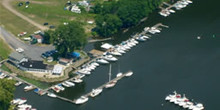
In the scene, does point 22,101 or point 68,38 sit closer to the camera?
point 22,101

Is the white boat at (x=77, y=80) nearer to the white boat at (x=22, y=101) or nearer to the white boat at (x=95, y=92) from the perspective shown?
the white boat at (x=95, y=92)

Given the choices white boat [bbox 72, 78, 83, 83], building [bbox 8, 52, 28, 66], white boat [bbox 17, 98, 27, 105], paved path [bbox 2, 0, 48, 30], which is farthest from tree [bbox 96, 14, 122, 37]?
white boat [bbox 17, 98, 27, 105]

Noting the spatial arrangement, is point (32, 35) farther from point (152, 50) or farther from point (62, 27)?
point (152, 50)

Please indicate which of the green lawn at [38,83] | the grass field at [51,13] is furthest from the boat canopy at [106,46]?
the green lawn at [38,83]

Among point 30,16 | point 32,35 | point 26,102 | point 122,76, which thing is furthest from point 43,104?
point 30,16

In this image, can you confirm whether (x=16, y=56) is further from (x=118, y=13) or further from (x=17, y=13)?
(x=118, y=13)

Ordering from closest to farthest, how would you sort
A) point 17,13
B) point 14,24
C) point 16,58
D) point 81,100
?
1. point 81,100
2. point 16,58
3. point 14,24
4. point 17,13

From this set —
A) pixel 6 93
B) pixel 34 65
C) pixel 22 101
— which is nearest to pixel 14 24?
pixel 34 65
